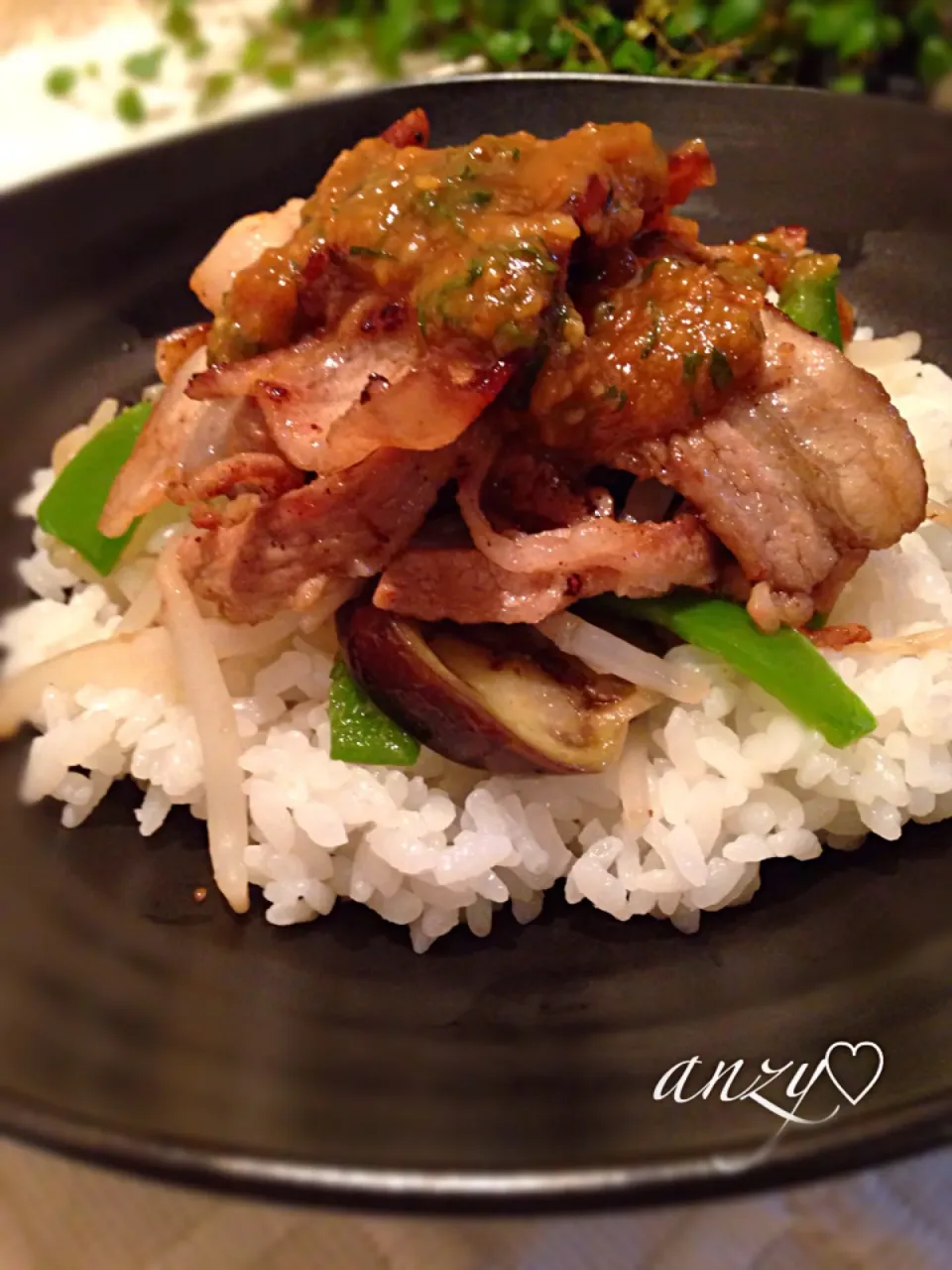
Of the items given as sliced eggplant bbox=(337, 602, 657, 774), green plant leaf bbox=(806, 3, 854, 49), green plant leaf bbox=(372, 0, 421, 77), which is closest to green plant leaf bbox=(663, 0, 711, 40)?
green plant leaf bbox=(806, 3, 854, 49)

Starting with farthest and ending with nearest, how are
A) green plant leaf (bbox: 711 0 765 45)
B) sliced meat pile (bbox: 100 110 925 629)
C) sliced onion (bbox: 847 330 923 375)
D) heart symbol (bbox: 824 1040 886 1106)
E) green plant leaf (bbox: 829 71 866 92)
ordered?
green plant leaf (bbox: 829 71 866 92)
green plant leaf (bbox: 711 0 765 45)
sliced onion (bbox: 847 330 923 375)
sliced meat pile (bbox: 100 110 925 629)
heart symbol (bbox: 824 1040 886 1106)

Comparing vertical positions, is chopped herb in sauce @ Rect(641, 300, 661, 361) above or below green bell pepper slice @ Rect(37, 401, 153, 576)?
above

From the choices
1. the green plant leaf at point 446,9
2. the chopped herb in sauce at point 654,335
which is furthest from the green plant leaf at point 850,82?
the chopped herb in sauce at point 654,335

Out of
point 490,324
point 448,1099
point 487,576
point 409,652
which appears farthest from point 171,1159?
point 490,324

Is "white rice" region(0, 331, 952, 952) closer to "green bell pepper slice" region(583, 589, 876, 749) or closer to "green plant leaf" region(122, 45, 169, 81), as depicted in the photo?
"green bell pepper slice" region(583, 589, 876, 749)

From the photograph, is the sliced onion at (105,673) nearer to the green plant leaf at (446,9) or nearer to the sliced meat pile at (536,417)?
the sliced meat pile at (536,417)

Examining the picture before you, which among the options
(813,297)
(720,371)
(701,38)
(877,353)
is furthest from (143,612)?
(701,38)

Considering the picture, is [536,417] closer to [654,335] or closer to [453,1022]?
[654,335]
